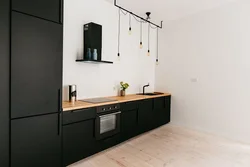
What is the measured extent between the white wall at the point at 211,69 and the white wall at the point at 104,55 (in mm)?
739

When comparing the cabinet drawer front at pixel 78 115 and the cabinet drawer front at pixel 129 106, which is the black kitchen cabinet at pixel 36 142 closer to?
the cabinet drawer front at pixel 78 115

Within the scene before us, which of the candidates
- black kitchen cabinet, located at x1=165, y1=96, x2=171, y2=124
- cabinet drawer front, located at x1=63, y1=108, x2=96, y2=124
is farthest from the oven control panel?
black kitchen cabinet, located at x1=165, y1=96, x2=171, y2=124

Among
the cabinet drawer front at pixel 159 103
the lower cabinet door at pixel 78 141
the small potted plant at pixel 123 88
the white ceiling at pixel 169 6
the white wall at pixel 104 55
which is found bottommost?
the lower cabinet door at pixel 78 141

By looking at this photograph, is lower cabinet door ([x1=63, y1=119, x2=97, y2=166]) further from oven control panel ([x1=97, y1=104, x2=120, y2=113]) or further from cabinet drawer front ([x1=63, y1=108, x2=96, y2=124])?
oven control panel ([x1=97, y1=104, x2=120, y2=113])

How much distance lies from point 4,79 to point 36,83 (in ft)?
1.06

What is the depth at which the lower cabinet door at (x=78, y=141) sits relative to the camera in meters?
2.37

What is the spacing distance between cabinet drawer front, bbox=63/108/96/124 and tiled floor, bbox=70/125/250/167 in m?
0.69

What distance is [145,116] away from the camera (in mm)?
3885

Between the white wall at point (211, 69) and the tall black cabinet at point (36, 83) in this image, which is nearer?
the tall black cabinet at point (36, 83)

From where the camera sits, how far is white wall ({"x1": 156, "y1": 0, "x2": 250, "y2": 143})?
3564mm

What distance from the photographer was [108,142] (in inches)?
118

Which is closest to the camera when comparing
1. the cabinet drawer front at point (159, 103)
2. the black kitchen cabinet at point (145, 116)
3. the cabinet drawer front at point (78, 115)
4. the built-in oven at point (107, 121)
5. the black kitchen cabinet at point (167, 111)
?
the cabinet drawer front at point (78, 115)

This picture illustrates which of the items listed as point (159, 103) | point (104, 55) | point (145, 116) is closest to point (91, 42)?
point (104, 55)

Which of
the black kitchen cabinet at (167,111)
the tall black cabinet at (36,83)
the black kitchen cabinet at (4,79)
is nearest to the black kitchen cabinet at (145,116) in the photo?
the black kitchen cabinet at (167,111)
